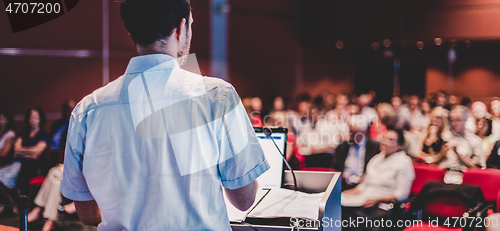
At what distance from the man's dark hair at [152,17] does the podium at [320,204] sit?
90cm

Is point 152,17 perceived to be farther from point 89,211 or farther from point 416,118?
point 416,118

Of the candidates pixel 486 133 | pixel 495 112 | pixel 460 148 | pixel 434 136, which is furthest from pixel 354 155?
pixel 495 112

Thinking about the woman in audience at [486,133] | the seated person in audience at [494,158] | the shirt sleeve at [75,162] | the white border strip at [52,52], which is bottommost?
the seated person in audience at [494,158]

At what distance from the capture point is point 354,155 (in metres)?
4.33

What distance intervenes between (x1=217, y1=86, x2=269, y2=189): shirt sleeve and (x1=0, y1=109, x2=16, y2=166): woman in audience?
169 inches

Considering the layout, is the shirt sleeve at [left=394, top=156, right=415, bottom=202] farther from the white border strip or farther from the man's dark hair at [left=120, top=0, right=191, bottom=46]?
the white border strip

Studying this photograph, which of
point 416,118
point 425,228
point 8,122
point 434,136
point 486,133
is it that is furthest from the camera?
point 416,118

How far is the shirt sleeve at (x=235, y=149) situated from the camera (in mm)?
847

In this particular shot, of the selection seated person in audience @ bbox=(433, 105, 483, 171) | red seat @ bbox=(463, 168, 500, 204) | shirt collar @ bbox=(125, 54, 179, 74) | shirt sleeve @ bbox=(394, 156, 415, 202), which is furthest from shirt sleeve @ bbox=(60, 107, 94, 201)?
seated person in audience @ bbox=(433, 105, 483, 171)

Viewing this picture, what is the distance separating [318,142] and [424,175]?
1.73 meters

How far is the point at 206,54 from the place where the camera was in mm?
7180

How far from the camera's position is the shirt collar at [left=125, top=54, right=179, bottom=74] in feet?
2.86

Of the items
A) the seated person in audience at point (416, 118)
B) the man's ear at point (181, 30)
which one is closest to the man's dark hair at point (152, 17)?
the man's ear at point (181, 30)

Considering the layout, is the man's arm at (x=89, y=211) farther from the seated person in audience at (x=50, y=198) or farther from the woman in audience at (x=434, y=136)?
the woman in audience at (x=434, y=136)
